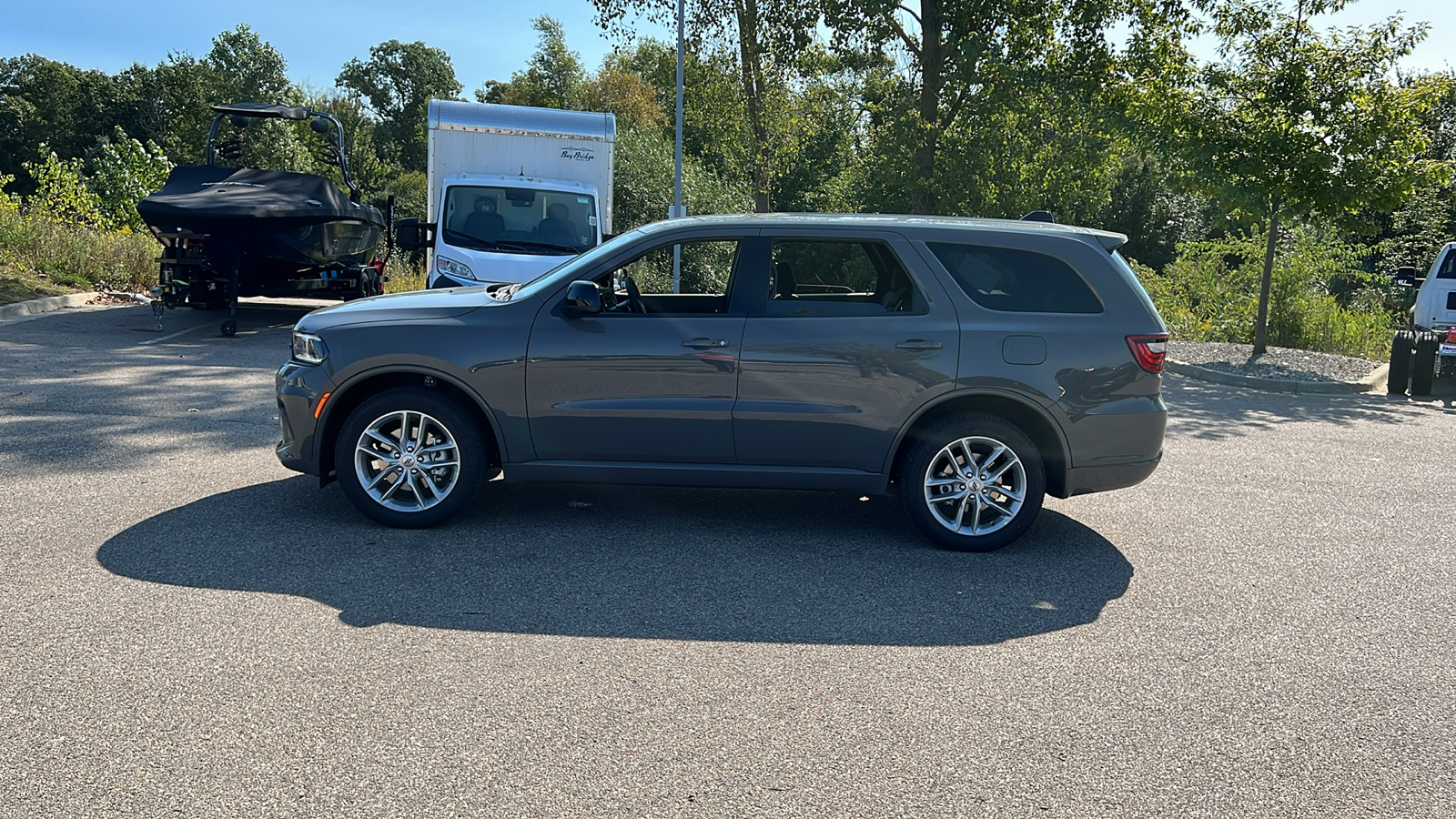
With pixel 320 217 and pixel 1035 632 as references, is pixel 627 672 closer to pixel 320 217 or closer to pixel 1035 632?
pixel 1035 632

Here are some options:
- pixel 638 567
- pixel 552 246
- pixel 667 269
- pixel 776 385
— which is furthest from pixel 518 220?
pixel 638 567

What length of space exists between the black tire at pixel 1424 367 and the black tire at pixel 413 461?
1272 cm

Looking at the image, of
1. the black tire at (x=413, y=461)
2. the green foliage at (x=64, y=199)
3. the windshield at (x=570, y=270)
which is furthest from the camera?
the green foliage at (x=64, y=199)

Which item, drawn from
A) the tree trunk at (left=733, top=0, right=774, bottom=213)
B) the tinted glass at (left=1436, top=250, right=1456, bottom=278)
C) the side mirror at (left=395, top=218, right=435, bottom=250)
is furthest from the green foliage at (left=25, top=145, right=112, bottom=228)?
the tinted glass at (left=1436, top=250, right=1456, bottom=278)

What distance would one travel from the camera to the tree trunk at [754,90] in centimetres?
2477

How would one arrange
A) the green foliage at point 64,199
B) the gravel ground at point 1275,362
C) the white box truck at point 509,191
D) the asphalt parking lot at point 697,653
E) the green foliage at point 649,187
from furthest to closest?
the green foliage at point 649,187, the green foliage at point 64,199, the gravel ground at point 1275,362, the white box truck at point 509,191, the asphalt parking lot at point 697,653

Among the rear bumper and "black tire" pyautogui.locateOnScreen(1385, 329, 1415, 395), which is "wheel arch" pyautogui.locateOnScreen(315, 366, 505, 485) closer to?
the rear bumper

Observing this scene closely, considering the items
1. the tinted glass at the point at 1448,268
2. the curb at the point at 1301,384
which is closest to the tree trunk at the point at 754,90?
the curb at the point at 1301,384

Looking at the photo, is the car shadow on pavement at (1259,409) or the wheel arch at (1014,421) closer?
the wheel arch at (1014,421)

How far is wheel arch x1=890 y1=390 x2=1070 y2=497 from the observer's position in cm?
607

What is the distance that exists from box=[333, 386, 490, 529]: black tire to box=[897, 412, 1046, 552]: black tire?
7.56 ft

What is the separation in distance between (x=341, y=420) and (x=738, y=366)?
7.13ft

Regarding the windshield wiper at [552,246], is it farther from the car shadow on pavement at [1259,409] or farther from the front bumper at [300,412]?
the front bumper at [300,412]

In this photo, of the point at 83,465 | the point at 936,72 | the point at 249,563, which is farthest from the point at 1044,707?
the point at 936,72
